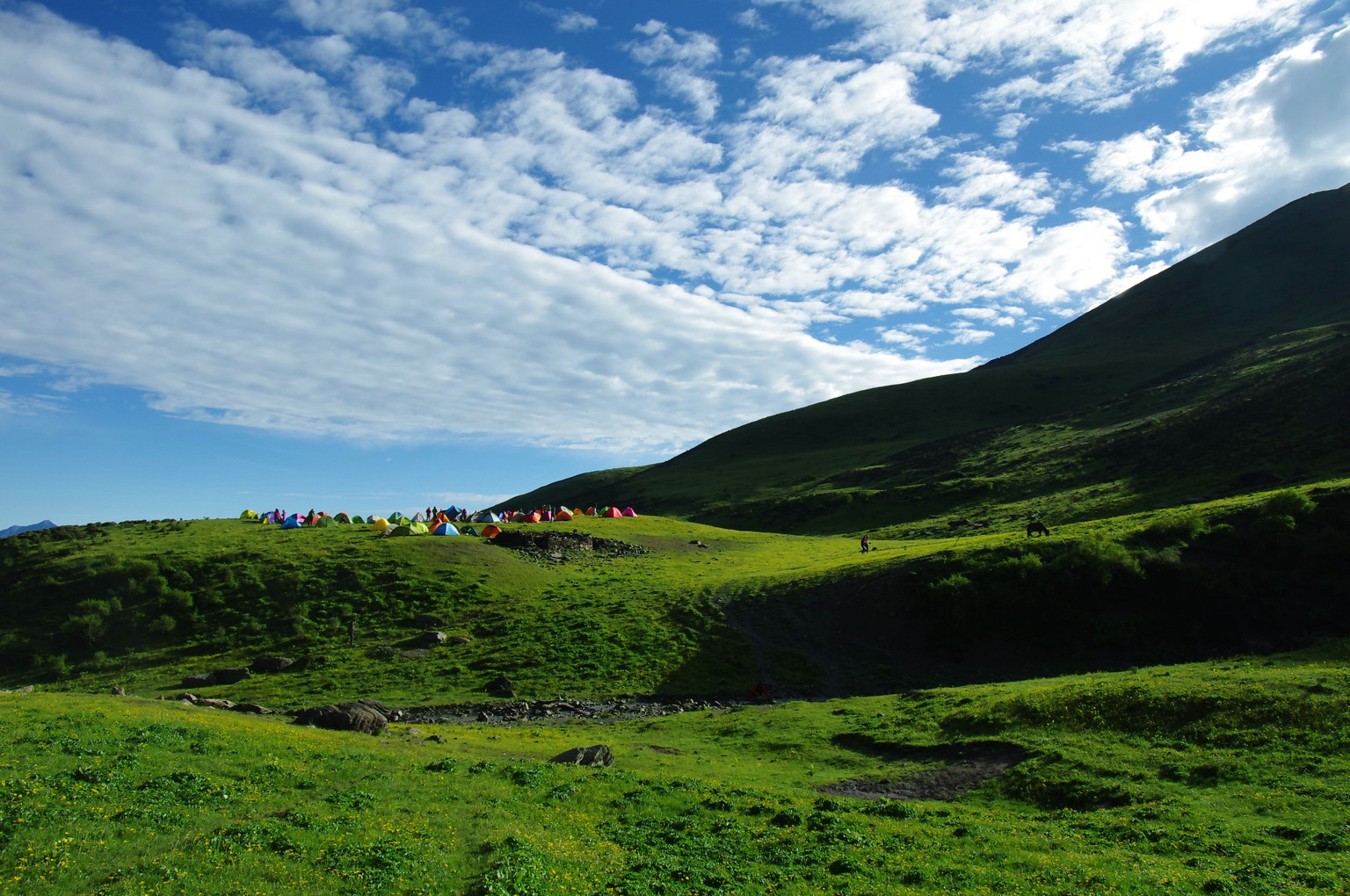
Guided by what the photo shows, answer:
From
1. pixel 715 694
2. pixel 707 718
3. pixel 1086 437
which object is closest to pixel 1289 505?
pixel 715 694

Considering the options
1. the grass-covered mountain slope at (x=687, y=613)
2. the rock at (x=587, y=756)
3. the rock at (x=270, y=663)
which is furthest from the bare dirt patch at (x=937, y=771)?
the rock at (x=270, y=663)

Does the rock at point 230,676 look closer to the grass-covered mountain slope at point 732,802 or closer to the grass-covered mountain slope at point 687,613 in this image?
the grass-covered mountain slope at point 687,613

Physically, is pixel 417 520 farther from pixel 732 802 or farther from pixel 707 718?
pixel 732 802

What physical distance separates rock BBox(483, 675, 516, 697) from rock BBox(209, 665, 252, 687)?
15.1m

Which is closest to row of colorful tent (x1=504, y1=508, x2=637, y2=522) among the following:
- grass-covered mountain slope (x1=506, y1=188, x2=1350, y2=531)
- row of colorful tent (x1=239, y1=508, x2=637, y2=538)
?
row of colorful tent (x1=239, y1=508, x2=637, y2=538)

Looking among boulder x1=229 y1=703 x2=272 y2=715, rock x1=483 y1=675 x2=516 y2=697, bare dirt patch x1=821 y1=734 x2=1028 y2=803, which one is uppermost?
boulder x1=229 y1=703 x2=272 y2=715

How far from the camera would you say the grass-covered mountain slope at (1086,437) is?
263ft

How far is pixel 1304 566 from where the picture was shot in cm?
4066

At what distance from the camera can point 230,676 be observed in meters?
42.6

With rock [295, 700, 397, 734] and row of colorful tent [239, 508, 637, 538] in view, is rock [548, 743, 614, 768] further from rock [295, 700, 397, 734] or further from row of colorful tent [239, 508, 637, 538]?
row of colorful tent [239, 508, 637, 538]

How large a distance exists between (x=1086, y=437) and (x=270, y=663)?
117 metres

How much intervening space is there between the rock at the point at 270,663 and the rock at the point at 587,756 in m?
26.9

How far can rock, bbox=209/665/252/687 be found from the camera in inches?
1670

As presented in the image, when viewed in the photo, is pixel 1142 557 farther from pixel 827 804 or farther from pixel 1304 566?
pixel 827 804
